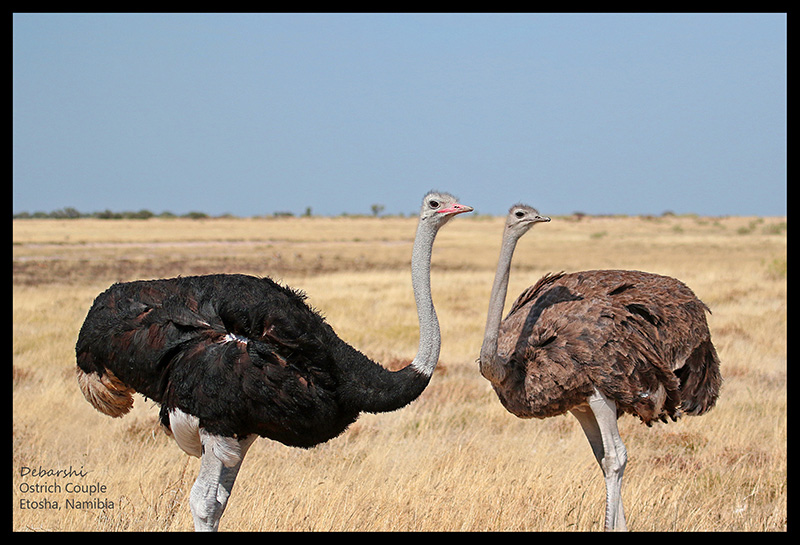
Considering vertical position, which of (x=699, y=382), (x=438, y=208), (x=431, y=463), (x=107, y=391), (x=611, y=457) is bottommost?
(x=431, y=463)

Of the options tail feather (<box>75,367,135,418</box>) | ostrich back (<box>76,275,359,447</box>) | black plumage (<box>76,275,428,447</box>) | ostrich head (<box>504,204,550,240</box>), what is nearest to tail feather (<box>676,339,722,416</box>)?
ostrich head (<box>504,204,550,240</box>)

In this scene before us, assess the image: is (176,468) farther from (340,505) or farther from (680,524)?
(680,524)

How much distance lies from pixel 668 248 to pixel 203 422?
3578cm

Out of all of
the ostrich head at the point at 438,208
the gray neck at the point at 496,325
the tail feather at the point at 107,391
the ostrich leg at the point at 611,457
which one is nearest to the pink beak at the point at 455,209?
the ostrich head at the point at 438,208

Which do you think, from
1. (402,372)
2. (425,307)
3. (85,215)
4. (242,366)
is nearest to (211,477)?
(242,366)

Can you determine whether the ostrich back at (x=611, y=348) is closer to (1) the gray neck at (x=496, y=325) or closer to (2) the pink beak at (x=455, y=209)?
(1) the gray neck at (x=496, y=325)

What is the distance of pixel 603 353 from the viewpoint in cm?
487

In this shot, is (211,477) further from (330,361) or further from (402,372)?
(402,372)

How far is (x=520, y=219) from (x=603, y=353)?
0.99 metres

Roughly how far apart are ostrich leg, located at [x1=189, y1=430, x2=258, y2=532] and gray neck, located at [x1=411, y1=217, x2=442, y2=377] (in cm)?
105

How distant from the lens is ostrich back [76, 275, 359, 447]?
156 inches

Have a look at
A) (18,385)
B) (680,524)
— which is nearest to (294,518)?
(680,524)

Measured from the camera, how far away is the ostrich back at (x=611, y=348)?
4.84 m

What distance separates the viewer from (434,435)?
706 cm
